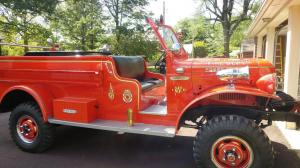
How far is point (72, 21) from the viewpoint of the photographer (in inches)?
864

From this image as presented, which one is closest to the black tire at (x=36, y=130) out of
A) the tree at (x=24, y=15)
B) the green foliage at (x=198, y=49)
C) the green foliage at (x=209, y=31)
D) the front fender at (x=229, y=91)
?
the front fender at (x=229, y=91)

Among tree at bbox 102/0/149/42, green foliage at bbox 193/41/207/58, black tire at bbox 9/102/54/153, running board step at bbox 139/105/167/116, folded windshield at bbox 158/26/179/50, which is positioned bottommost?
black tire at bbox 9/102/54/153

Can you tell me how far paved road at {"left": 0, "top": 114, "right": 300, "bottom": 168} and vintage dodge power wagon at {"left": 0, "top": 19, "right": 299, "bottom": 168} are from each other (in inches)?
13.1

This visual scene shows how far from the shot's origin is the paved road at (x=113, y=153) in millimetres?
4168

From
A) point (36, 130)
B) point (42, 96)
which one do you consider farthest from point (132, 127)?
point (36, 130)

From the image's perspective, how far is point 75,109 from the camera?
14.0 feet

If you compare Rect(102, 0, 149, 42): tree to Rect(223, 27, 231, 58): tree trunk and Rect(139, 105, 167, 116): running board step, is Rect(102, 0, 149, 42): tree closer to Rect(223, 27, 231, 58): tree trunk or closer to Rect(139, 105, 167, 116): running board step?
Rect(223, 27, 231, 58): tree trunk

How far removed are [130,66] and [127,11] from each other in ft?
61.2

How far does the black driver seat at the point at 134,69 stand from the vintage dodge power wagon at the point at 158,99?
0.02m

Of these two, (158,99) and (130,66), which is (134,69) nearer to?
(130,66)

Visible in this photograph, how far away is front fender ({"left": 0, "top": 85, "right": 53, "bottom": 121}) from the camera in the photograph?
4500 mm

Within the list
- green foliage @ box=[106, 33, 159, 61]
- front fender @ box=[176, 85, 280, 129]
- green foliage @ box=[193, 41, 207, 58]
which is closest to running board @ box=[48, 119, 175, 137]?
front fender @ box=[176, 85, 280, 129]

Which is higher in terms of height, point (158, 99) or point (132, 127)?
point (158, 99)

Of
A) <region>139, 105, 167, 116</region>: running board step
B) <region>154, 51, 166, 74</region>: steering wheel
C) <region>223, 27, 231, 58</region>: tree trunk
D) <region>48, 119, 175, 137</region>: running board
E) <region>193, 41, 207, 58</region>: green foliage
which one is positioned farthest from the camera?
<region>223, 27, 231, 58</region>: tree trunk
